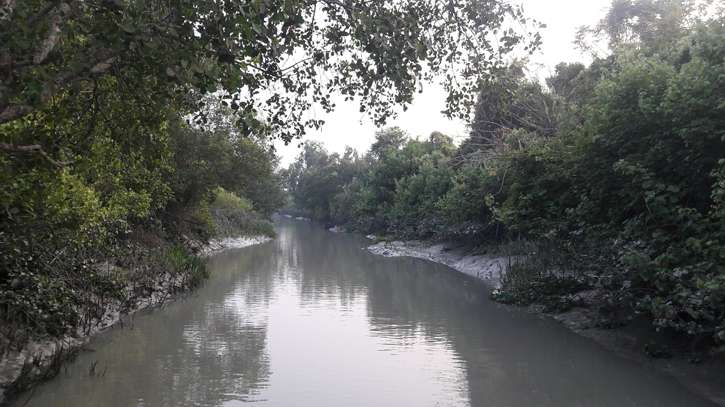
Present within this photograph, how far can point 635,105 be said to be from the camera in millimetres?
9320

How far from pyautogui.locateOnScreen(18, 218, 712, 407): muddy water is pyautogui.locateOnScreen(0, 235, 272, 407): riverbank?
0.21 metres

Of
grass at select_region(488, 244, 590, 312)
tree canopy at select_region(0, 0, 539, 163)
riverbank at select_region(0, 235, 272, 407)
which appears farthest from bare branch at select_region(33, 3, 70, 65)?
grass at select_region(488, 244, 590, 312)

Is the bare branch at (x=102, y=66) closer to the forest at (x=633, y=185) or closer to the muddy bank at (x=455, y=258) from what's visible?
the forest at (x=633, y=185)

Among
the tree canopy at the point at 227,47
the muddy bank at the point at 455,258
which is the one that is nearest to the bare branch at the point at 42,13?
the tree canopy at the point at 227,47

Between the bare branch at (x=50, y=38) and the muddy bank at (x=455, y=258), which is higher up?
the bare branch at (x=50, y=38)

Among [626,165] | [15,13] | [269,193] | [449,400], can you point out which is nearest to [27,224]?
[15,13]

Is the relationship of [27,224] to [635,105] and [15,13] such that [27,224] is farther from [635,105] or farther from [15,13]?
[635,105]

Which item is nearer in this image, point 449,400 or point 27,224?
point 449,400

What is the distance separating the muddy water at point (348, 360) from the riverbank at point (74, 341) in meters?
0.21

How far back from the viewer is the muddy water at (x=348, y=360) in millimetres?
7359

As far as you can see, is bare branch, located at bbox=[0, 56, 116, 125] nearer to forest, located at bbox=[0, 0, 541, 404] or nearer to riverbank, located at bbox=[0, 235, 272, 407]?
forest, located at bbox=[0, 0, 541, 404]

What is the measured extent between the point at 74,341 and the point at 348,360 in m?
4.83

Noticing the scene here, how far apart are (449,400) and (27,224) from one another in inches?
272

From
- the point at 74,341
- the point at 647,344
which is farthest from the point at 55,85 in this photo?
the point at 647,344
